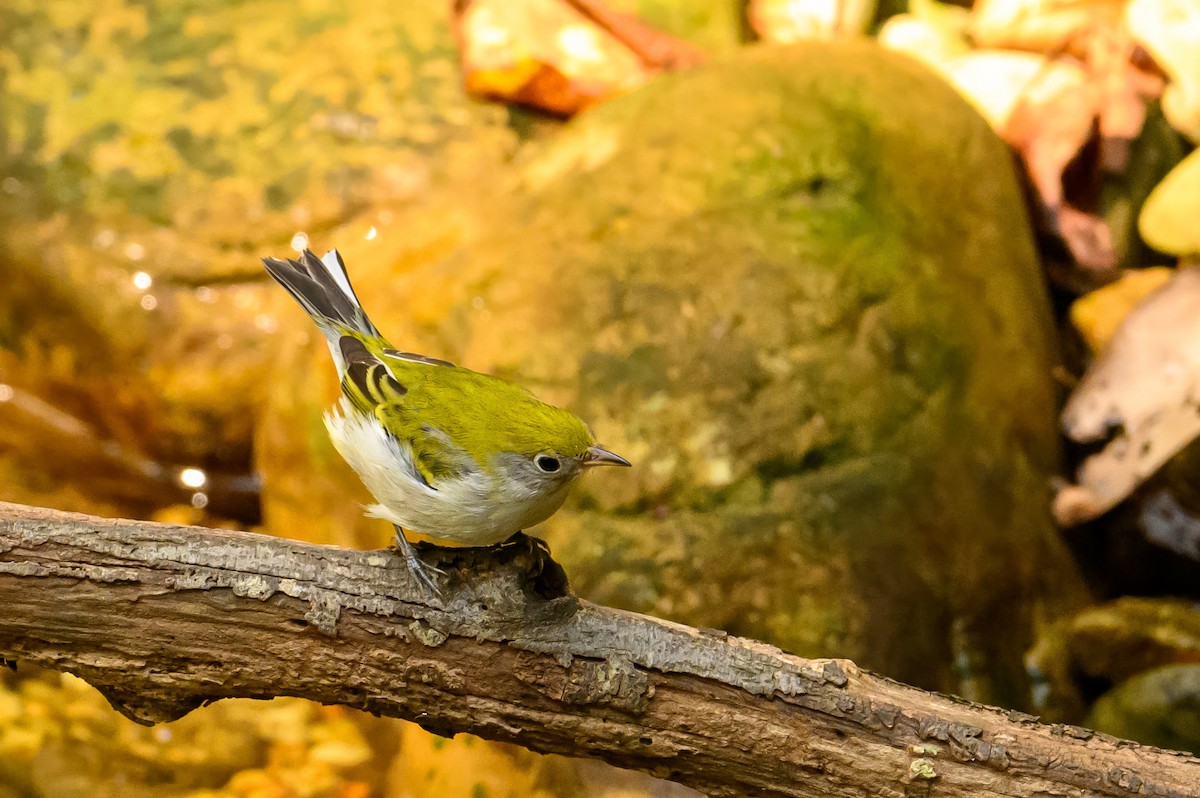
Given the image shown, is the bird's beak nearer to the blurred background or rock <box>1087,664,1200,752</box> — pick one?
the blurred background

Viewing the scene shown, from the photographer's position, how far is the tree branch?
184 cm

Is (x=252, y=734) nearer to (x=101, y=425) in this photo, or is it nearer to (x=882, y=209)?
(x=101, y=425)

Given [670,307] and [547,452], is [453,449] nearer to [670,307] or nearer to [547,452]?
[547,452]

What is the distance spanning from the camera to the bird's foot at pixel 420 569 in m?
1.92

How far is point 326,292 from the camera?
263 cm

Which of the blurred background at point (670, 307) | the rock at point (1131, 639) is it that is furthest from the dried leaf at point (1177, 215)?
the rock at point (1131, 639)

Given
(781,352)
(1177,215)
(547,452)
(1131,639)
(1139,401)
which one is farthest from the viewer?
(1177,215)

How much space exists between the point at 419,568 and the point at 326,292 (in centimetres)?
103

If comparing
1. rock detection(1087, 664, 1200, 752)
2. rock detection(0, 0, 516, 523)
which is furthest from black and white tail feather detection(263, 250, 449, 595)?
rock detection(1087, 664, 1200, 752)

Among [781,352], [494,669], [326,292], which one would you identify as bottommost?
[781,352]

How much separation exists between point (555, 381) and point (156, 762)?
2.06 m

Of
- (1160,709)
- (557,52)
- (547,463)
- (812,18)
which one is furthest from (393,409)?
(812,18)

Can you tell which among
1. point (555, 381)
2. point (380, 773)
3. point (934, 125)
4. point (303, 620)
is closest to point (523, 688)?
point (303, 620)

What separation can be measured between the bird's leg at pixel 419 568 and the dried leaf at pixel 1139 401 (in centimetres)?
268
